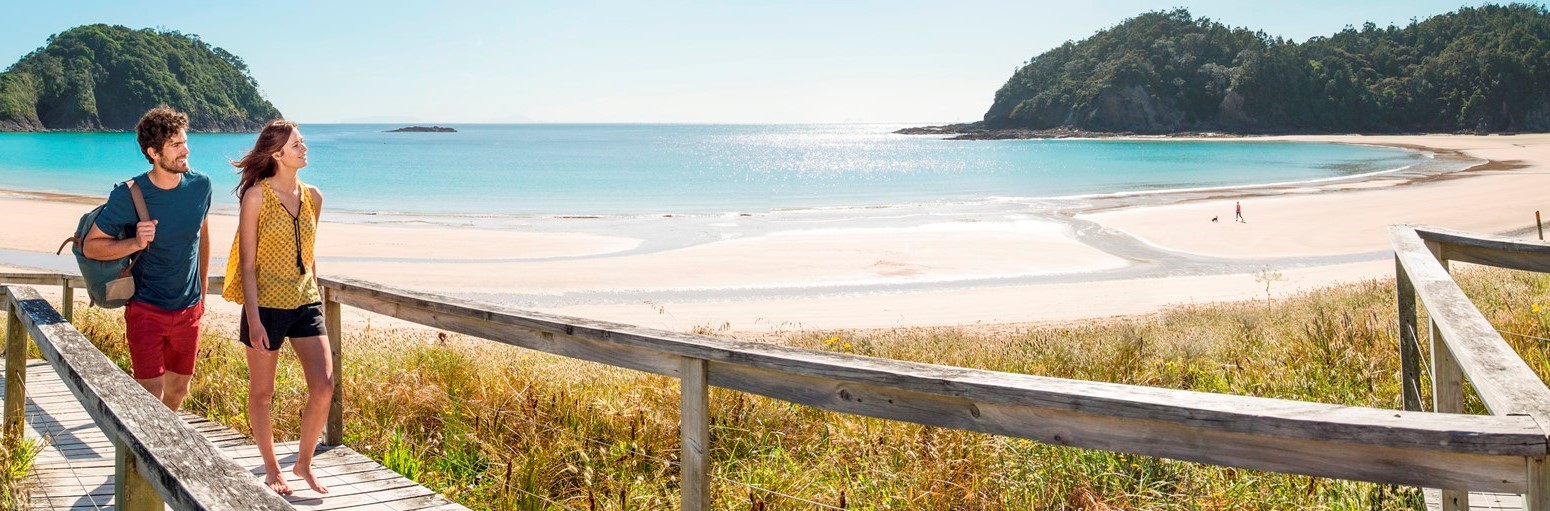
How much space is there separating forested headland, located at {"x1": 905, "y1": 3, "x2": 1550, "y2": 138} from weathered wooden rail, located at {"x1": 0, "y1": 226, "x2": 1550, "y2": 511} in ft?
472

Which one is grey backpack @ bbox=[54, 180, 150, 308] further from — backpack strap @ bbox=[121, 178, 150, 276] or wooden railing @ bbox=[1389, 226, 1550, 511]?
wooden railing @ bbox=[1389, 226, 1550, 511]

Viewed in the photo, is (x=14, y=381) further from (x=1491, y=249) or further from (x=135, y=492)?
(x=1491, y=249)

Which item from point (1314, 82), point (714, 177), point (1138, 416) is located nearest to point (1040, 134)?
point (1314, 82)

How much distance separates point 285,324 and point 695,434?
2072 millimetres

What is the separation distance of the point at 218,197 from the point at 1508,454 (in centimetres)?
4966

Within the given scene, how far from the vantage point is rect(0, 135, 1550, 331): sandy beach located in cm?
1781

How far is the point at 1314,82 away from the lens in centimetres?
13662

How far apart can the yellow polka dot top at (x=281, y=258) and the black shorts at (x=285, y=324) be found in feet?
0.10

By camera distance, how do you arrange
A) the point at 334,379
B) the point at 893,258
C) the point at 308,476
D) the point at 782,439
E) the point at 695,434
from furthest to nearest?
the point at 893,258
the point at 334,379
the point at 782,439
the point at 308,476
the point at 695,434

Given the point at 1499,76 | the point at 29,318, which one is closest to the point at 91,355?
the point at 29,318

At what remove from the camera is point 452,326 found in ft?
15.2

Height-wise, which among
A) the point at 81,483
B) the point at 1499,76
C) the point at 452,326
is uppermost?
the point at 1499,76

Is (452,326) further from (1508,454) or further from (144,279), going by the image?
(1508,454)

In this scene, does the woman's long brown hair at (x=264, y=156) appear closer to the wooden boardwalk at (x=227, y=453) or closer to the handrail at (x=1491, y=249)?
the wooden boardwalk at (x=227, y=453)
